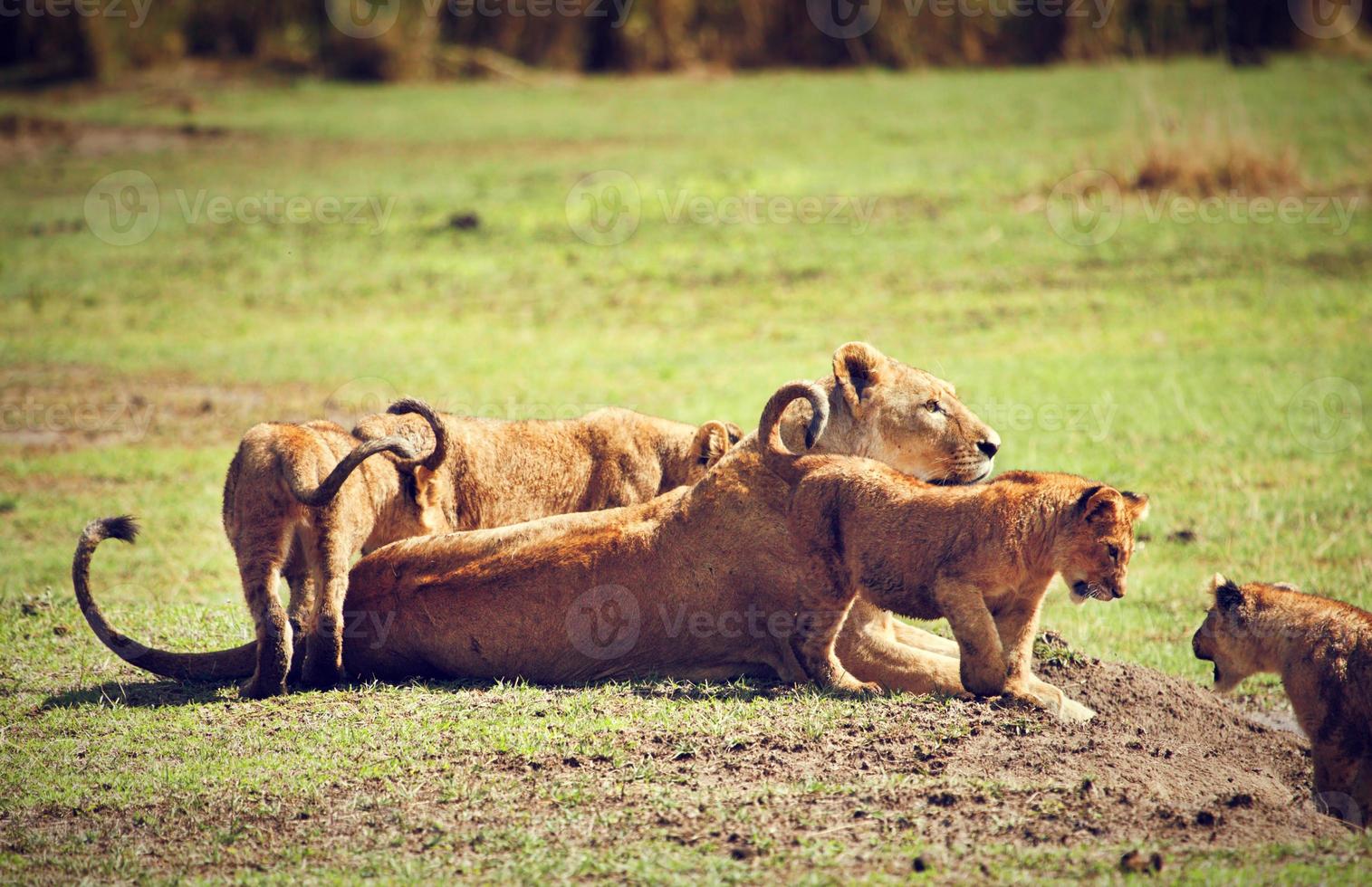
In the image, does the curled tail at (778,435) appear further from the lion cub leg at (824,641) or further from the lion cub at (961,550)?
the lion cub leg at (824,641)

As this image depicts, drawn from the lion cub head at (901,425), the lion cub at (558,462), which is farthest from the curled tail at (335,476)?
the lion cub head at (901,425)

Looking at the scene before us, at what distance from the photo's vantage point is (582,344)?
618 inches

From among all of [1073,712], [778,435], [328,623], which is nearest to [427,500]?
[328,623]

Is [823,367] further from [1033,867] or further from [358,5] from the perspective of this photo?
[358,5]

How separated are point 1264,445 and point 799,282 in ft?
20.2

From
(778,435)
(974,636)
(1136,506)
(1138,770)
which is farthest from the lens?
(778,435)

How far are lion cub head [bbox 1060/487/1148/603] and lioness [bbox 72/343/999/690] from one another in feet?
3.07

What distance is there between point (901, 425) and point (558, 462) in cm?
183

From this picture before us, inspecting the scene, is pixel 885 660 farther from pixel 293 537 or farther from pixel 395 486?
pixel 293 537

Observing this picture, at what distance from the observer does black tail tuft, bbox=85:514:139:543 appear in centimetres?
702

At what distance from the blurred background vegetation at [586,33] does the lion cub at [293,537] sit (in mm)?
21589

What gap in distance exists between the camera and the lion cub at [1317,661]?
6.05 m

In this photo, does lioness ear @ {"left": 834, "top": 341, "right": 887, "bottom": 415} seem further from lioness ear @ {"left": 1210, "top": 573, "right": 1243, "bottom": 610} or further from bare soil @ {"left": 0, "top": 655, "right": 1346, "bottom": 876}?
lioness ear @ {"left": 1210, "top": 573, "right": 1243, "bottom": 610}

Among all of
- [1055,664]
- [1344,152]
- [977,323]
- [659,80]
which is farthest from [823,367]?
[659,80]
